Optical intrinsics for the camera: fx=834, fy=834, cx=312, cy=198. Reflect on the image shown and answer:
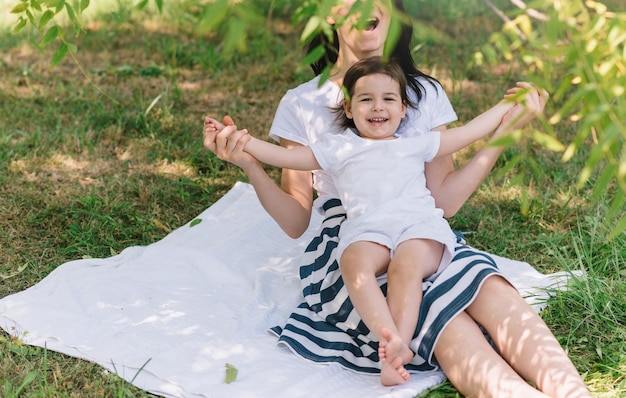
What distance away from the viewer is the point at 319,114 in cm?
290

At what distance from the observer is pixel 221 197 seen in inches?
148

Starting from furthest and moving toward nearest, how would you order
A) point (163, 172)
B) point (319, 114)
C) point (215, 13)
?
point (163, 172), point (319, 114), point (215, 13)

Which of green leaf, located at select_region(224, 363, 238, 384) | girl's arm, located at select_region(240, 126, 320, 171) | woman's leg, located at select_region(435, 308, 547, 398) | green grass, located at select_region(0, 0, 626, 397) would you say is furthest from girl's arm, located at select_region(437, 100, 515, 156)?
green leaf, located at select_region(224, 363, 238, 384)

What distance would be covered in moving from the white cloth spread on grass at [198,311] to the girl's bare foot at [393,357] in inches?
2.2

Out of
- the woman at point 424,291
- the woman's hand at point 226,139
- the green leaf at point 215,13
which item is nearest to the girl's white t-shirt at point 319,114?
the woman at point 424,291

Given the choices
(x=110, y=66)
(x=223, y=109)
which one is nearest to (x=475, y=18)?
(x=223, y=109)

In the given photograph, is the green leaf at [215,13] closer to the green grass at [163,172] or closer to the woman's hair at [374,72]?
the green grass at [163,172]

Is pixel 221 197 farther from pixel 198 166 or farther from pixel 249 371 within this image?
pixel 249 371

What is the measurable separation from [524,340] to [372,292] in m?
0.44

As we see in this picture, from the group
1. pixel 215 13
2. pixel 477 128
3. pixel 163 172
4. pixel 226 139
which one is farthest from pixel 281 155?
pixel 163 172

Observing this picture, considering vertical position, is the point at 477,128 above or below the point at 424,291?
above

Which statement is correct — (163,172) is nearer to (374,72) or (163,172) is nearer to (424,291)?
(374,72)

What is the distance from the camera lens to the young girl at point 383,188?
2379 millimetres

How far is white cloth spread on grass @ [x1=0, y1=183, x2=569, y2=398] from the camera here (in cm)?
241
